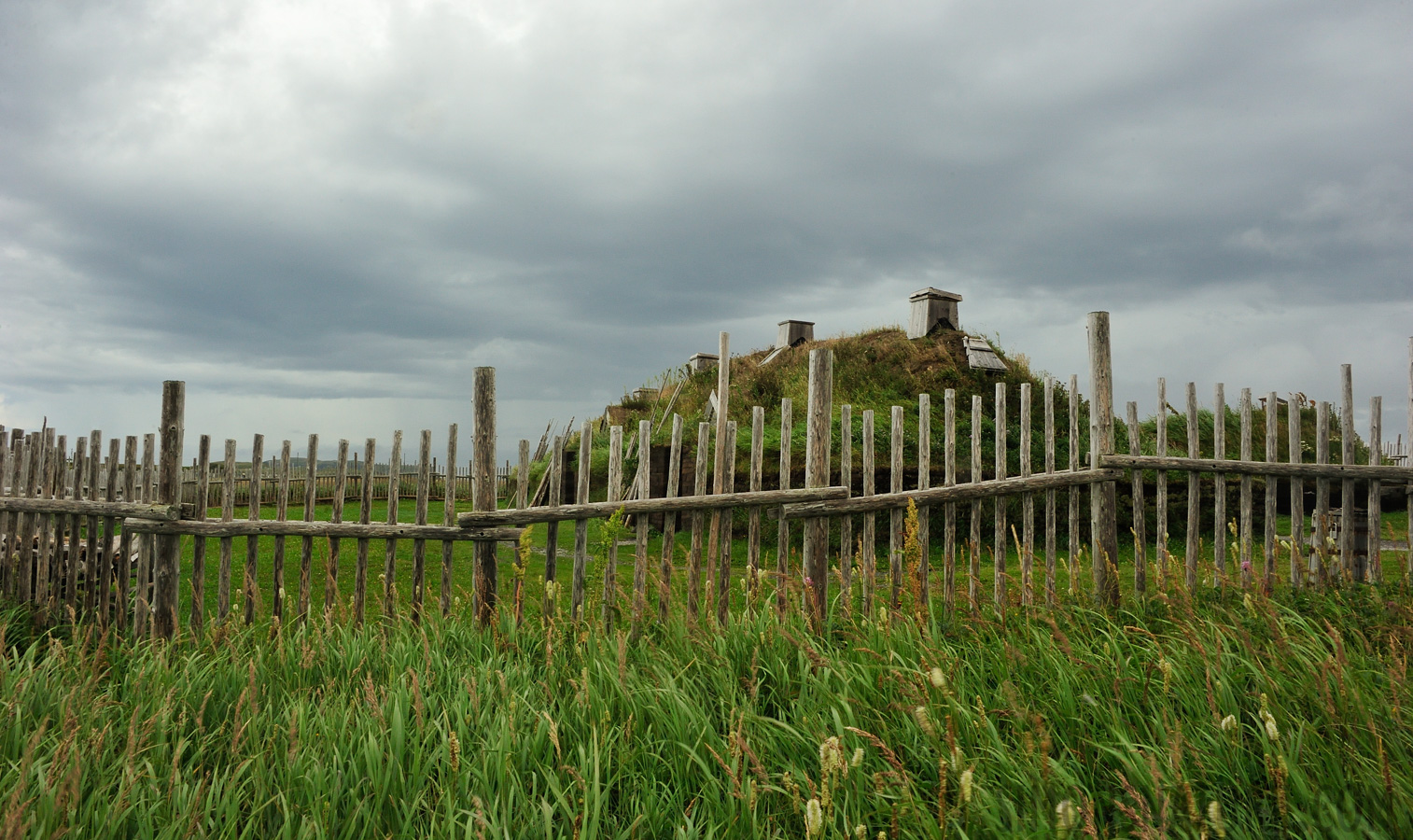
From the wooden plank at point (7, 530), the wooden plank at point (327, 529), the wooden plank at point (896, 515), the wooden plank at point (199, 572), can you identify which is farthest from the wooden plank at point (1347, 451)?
the wooden plank at point (7, 530)

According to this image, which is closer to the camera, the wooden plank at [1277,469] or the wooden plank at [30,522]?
the wooden plank at [1277,469]

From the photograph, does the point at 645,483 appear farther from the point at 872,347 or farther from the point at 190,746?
the point at 872,347

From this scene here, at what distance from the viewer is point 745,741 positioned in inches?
87.5

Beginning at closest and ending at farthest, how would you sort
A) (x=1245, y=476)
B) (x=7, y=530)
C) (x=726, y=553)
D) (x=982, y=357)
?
1. (x=726, y=553)
2. (x=1245, y=476)
3. (x=7, y=530)
4. (x=982, y=357)

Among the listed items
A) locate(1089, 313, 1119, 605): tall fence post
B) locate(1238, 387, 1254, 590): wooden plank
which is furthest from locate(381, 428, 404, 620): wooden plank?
locate(1238, 387, 1254, 590): wooden plank

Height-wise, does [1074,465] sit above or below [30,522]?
above

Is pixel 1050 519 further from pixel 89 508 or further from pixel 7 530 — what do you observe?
pixel 7 530

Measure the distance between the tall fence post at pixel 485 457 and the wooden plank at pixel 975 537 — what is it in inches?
123

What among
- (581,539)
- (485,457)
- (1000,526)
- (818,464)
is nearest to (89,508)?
(485,457)

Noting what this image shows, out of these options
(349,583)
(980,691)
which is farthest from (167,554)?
(980,691)

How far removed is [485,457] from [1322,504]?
6533 millimetres

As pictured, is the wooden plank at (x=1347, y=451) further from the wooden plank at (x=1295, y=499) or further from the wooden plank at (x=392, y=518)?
the wooden plank at (x=392, y=518)

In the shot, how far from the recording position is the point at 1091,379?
244 inches

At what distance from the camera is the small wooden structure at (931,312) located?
15672 millimetres
